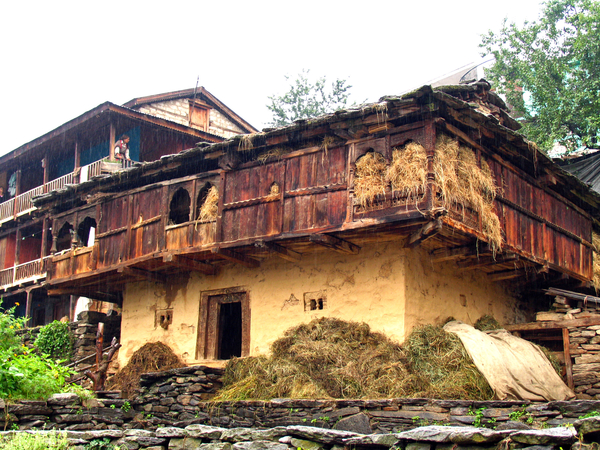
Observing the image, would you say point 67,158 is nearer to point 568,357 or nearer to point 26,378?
point 26,378

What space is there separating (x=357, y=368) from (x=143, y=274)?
570 centimetres

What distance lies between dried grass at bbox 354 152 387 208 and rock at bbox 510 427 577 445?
567 cm

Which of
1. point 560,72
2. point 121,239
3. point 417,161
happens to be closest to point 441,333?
point 417,161

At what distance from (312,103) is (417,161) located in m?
19.5

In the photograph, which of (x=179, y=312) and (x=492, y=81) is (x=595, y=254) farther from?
(x=179, y=312)

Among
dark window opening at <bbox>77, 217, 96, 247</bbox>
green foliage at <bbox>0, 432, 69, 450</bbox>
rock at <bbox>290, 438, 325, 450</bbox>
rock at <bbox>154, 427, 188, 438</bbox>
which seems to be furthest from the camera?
dark window opening at <bbox>77, 217, 96, 247</bbox>

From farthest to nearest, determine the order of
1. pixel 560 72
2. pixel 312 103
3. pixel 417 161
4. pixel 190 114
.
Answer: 1. pixel 312 103
2. pixel 190 114
3. pixel 560 72
4. pixel 417 161

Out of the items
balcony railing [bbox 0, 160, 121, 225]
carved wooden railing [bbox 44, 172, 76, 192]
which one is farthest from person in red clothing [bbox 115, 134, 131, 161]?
carved wooden railing [bbox 44, 172, 76, 192]

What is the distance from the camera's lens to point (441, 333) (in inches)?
416

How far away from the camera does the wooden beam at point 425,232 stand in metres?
9.65

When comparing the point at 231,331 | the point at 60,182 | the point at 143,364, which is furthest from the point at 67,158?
the point at 143,364

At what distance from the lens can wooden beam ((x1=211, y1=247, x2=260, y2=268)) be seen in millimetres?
11836

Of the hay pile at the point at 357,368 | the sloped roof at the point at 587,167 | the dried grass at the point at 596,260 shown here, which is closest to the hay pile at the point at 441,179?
the hay pile at the point at 357,368

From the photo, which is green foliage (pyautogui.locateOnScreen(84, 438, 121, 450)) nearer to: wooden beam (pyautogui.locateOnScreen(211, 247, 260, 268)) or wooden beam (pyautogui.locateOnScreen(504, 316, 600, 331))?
wooden beam (pyautogui.locateOnScreen(211, 247, 260, 268))
